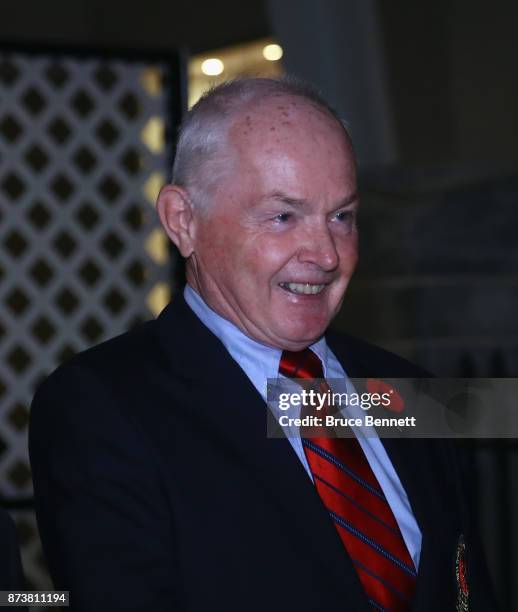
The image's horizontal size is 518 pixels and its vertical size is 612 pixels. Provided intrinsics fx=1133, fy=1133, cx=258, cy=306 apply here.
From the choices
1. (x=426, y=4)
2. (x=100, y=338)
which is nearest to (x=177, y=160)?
(x=100, y=338)

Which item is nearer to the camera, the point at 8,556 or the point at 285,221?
the point at 8,556

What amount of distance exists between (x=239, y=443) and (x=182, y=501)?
0.13 meters

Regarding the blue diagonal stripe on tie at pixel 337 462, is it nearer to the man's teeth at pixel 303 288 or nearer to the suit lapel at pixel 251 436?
the suit lapel at pixel 251 436

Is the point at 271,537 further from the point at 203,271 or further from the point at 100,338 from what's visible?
the point at 100,338

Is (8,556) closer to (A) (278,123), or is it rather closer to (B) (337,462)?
(B) (337,462)

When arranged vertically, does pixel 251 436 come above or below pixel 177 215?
below

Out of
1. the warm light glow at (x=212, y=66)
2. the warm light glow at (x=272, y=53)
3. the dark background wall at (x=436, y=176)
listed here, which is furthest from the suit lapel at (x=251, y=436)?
the warm light glow at (x=212, y=66)

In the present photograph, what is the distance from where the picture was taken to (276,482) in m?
1.52

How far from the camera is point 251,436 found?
1.57 metres

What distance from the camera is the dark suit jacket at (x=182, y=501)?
4.74ft

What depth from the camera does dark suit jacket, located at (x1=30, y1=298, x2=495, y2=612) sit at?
145 cm

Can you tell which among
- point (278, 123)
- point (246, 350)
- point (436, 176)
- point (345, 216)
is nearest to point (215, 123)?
point (278, 123)

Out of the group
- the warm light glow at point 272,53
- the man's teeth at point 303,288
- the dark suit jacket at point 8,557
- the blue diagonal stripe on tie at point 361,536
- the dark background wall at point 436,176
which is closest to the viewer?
the dark suit jacket at point 8,557

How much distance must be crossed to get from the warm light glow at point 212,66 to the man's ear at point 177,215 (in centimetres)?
533
